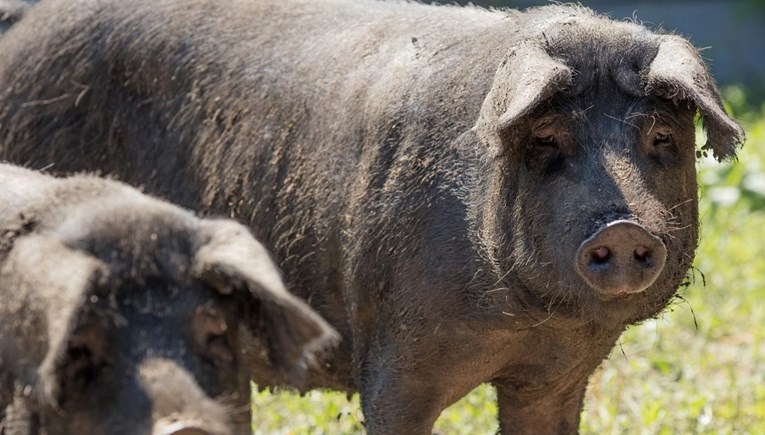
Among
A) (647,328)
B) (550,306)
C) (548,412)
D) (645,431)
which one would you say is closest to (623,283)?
(550,306)

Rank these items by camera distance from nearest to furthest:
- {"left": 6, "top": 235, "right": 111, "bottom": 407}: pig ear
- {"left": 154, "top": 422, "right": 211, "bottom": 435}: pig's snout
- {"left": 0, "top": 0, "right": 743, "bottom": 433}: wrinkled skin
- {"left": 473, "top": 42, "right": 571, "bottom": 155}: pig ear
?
1. {"left": 154, "top": 422, "right": 211, "bottom": 435}: pig's snout
2. {"left": 6, "top": 235, "right": 111, "bottom": 407}: pig ear
3. {"left": 473, "top": 42, "right": 571, "bottom": 155}: pig ear
4. {"left": 0, "top": 0, "right": 743, "bottom": 433}: wrinkled skin

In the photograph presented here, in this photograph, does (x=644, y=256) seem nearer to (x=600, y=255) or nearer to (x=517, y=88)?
(x=600, y=255)

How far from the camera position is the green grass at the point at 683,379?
7070mm

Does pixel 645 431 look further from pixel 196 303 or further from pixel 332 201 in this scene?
pixel 196 303

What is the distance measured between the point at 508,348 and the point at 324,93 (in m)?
1.28

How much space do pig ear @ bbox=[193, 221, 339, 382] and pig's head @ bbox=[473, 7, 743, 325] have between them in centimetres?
108

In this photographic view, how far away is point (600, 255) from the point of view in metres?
4.80

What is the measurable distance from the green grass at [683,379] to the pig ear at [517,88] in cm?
112

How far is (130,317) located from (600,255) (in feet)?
5.31

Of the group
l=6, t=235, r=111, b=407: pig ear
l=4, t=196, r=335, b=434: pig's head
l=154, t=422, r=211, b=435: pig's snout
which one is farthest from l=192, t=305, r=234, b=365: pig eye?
l=154, t=422, r=211, b=435: pig's snout

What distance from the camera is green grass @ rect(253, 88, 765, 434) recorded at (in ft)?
23.2

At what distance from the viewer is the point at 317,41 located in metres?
6.09

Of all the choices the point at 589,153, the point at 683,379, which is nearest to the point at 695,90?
the point at 589,153

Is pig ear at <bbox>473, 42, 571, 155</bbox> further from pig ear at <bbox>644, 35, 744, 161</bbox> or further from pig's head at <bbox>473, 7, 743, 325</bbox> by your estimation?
pig ear at <bbox>644, 35, 744, 161</bbox>
